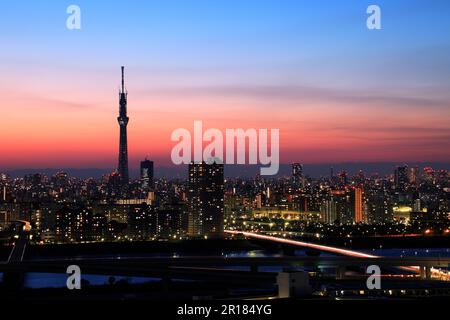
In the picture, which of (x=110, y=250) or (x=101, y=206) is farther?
(x=101, y=206)

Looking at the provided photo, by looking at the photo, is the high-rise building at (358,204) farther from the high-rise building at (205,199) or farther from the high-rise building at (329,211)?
the high-rise building at (205,199)

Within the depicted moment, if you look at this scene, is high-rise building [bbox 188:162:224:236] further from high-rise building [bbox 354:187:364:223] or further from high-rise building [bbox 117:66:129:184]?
high-rise building [bbox 117:66:129:184]

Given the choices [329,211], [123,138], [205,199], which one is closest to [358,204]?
[329,211]

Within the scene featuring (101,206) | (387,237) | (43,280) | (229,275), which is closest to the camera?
(229,275)

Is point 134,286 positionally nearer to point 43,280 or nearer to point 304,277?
point 43,280

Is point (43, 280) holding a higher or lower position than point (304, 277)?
lower

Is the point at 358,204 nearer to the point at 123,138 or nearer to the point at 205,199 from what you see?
the point at 205,199

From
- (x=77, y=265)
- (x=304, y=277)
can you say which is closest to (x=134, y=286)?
(x=77, y=265)

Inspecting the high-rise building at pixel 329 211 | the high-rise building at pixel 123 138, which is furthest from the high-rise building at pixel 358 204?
the high-rise building at pixel 123 138
